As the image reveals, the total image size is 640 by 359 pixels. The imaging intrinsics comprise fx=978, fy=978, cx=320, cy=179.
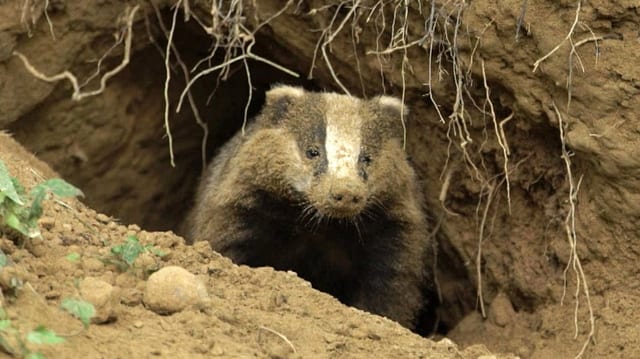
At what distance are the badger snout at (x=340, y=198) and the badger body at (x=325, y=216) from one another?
1.21ft

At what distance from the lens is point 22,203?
3.82m

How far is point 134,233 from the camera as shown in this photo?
477 centimetres

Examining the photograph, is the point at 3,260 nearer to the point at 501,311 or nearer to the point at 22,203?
the point at 22,203

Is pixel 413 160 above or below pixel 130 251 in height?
above

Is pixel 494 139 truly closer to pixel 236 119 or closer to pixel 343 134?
pixel 343 134

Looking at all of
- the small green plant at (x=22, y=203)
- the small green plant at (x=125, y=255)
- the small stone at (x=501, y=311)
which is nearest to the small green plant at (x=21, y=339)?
the small green plant at (x=22, y=203)

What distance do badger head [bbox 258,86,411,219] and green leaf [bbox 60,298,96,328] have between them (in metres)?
2.15

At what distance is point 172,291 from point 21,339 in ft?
2.50

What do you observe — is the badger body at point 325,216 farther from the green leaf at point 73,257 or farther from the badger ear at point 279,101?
the green leaf at point 73,257

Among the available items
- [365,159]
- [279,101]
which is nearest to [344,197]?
[365,159]

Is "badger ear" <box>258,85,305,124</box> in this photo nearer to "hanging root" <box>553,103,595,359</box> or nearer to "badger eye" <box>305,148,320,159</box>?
"badger eye" <box>305,148,320,159</box>

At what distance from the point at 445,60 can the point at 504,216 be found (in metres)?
1.14

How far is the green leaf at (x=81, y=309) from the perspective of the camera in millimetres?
3338

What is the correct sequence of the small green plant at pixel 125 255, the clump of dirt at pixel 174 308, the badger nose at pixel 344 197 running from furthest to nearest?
the badger nose at pixel 344 197, the small green plant at pixel 125 255, the clump of dirt at pixel 174 308
